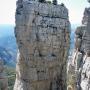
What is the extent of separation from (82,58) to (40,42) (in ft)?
21.8

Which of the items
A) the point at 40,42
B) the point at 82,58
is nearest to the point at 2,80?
the point at 40,42

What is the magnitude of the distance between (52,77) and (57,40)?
18.4ft

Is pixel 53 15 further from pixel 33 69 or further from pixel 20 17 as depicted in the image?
pixel 33 69

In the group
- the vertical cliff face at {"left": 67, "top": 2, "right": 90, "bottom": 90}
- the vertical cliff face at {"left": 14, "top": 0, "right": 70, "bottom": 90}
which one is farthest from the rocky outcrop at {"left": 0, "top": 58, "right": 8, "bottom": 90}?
the vertical cliff face at {"left": 67, "top": 2, "right": 90, "bottom": 90}

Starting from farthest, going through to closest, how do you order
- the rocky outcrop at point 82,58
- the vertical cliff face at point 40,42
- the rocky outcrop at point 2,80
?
the rocky outcrop at point 2,80
the vertical cliff face at point 40,42
the rocky outcrop at point 82,58

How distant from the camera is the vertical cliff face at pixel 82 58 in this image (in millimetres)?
43925

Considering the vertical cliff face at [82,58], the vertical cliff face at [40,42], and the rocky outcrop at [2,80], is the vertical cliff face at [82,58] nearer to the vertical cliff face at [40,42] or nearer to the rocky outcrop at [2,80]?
the vertical cliff face at [40,42]

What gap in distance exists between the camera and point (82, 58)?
47875mm

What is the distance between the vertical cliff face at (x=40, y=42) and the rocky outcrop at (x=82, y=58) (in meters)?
2.54

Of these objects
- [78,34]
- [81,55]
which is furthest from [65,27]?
[81,55]

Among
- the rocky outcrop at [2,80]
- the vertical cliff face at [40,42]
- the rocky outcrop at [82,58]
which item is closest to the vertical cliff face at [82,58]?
the rocky outcrop at [82,58]

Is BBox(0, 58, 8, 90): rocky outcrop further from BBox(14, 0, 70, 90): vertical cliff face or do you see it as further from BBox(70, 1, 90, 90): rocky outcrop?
BBox(70, 1, 90, 90): rocky outcrop

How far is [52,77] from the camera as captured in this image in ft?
172

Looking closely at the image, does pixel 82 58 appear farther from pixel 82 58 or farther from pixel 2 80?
pixel 2 80
